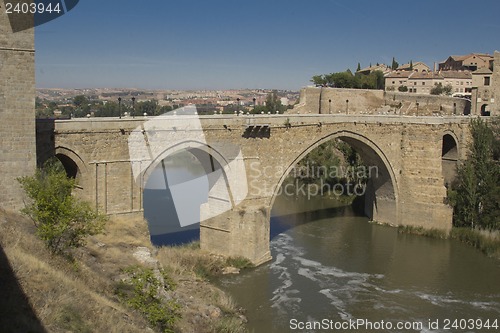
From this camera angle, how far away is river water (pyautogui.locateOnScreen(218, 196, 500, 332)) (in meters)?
14.2

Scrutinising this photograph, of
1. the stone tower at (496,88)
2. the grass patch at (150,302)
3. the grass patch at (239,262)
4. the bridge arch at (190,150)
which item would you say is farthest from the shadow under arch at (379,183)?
the grass patch at (150,302)

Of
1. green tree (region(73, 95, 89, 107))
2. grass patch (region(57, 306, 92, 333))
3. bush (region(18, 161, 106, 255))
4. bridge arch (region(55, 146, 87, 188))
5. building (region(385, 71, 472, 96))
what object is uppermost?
building (region(385, 71, 472, 96))

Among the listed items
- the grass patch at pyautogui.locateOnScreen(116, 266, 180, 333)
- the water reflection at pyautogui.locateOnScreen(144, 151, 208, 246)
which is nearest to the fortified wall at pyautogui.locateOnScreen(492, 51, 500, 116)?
the water reflection at pyautogui.locateOnScreen(144, 151, 208, 246)

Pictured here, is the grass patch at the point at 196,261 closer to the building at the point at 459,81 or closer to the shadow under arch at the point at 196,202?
the shadow under arch at the point at 196,202

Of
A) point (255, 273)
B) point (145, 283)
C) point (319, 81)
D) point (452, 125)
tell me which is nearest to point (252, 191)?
point (255, 273)

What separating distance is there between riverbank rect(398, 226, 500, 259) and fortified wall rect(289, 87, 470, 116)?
12449 mm

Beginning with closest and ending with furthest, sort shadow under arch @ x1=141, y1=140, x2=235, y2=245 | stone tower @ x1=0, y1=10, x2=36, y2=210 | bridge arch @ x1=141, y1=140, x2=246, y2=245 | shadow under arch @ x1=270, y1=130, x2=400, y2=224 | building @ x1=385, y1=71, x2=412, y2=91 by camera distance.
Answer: stone tower @ x1=0, y1=10, x2=36, y2=210 < shadow under arch @ x1=141, y1=140, x2=235, y2=245 < bridge arch @ x1=141, y1=140, x2=246, y2=245 < shadow under arch @ x1=270, y1=130, x2=400, y2=224 < building @ x1=385, y1=71, x2=412, y2=91

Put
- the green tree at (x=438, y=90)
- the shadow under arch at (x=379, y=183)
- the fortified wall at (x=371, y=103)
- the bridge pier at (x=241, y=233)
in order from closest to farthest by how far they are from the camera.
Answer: the bridge pier at (x=241, y=233) < the shadow under arch at (x=379, y=183) < the fortified wall at (x=371, y=103) < the green tree at (x=438, y=90)

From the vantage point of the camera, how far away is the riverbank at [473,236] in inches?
791

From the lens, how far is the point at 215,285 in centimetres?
1620

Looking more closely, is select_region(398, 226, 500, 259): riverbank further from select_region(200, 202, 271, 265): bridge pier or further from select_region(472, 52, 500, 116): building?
select_region(472, 52, 500, 116): building

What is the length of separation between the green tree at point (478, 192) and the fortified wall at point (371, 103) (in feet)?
35.6

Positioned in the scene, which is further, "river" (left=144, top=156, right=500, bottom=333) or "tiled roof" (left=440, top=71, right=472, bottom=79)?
"tiled roof" (left=440, top=71, right=472, bottom=79)

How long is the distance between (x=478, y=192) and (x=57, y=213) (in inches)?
685
